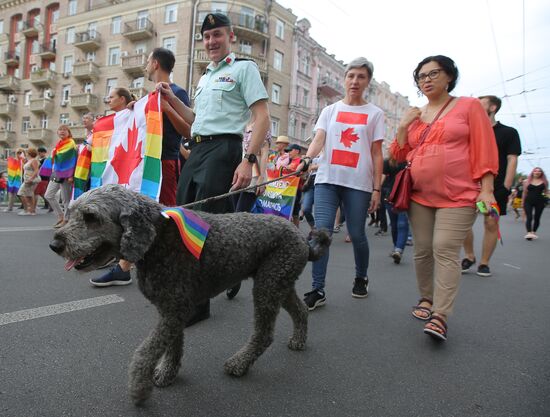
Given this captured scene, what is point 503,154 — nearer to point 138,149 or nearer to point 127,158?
point 138,149

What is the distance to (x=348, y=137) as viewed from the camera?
3434 mm

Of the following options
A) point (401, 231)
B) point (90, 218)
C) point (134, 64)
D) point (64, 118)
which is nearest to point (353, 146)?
point (90, 218)

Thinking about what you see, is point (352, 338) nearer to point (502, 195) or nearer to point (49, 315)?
point (49, 315)

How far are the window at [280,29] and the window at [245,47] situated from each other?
8.89 ft

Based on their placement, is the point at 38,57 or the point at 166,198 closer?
the point at 166,198

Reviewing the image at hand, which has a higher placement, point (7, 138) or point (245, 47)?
point (245, 47)

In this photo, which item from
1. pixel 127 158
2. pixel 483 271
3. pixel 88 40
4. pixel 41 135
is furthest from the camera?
pixel 41 135

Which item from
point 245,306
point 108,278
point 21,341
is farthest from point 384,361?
point 108,278

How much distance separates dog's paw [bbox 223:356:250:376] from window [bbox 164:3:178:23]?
102 ft

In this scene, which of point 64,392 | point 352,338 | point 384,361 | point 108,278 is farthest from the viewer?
point 108,278

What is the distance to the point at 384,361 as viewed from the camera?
2.40 m

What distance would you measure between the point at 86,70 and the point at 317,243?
35.4 metres

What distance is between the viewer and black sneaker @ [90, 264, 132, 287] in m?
3.66

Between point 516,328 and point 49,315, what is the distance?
3949 millimetres
